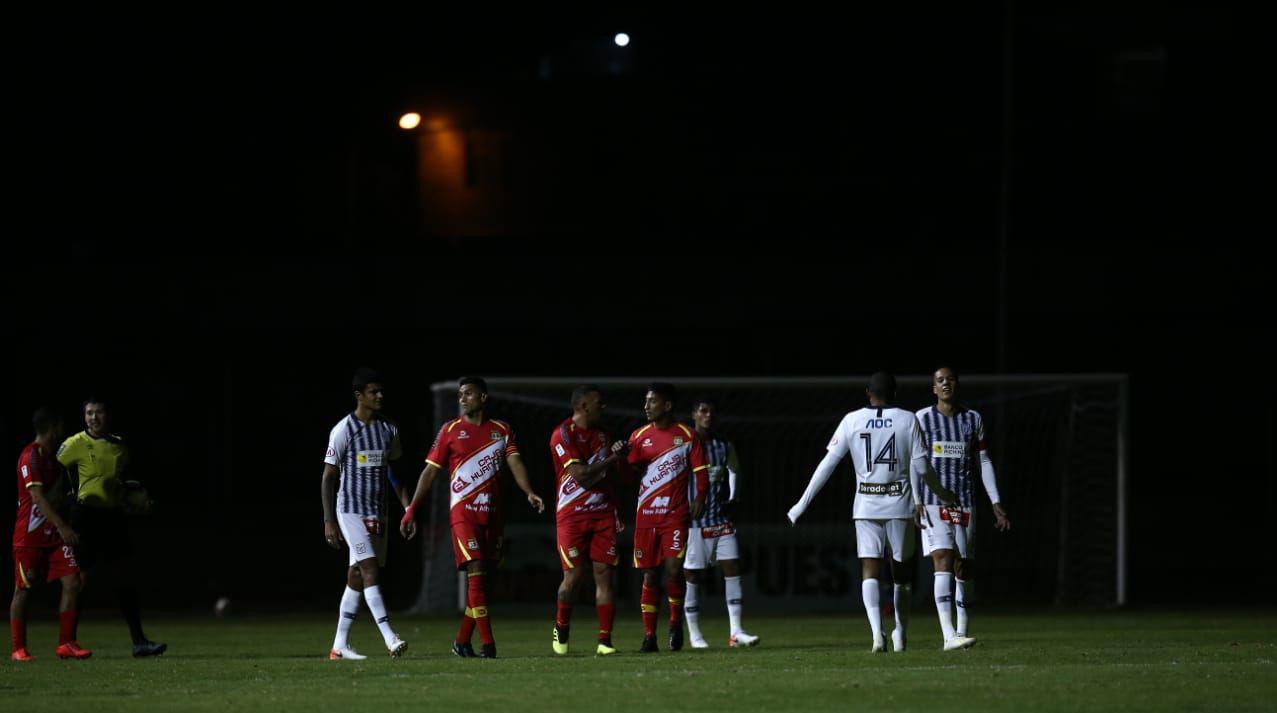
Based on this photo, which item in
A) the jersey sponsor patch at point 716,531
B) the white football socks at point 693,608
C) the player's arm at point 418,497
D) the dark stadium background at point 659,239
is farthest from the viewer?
the dark stadium background at point 659,239

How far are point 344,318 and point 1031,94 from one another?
1756 cm

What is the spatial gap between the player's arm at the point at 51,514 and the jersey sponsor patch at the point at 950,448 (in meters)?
6.90

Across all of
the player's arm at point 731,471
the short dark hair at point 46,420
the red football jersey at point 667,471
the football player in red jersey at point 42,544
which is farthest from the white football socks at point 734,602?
the short dark hair at point 46,420

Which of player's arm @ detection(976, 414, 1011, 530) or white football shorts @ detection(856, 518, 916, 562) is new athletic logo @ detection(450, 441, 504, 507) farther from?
player's arm @ detection(976, 414, 1011, 530)

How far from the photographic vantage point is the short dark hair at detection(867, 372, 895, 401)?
12406mm

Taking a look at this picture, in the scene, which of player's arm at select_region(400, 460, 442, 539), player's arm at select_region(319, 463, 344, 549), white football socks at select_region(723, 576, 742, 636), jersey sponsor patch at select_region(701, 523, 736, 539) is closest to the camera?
player's arm at select_region(400, 460, 442, 539)

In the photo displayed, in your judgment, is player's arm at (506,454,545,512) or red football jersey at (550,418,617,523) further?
red football jersey at (550,418,617,523)

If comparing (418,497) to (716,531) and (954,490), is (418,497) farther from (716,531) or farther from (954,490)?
(954,490)

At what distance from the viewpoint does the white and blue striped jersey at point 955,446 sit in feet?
43.5

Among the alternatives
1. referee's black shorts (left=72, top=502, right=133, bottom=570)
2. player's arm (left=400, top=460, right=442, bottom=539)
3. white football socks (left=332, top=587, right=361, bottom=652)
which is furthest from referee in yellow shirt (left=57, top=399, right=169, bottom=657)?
player's arm (left=400, top=460, right=442, bottom=539)

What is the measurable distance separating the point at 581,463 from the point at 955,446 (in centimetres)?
305

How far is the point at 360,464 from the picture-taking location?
12758mm

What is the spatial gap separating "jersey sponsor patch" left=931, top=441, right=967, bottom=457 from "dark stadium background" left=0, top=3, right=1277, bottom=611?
1801 centimetres

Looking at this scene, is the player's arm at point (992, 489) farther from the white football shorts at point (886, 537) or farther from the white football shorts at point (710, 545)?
the white football shorts at point (710, 545)
